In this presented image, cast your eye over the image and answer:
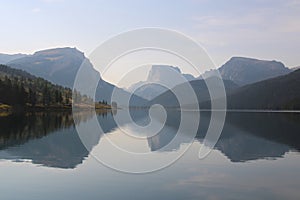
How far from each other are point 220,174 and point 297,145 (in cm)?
3026

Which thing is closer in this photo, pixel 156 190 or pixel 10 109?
pixel 156 190

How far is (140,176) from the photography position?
3409cm

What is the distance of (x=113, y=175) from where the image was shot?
33812mm

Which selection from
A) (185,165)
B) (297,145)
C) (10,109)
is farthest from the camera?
(10,109)

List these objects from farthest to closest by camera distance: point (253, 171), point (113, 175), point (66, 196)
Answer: point (253, 171) → point (113, 175) → point (66, 196)

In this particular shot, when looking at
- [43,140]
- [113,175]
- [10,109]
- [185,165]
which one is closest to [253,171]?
[185,165]

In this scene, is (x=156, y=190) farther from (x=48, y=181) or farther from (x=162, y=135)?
(x=162, y=135)

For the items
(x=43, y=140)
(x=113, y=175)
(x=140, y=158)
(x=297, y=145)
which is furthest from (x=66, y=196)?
(x=297, y=145)

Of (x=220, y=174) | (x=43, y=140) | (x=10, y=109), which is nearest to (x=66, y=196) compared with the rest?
(x=220, y=174)

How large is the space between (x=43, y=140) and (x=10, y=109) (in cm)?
12205

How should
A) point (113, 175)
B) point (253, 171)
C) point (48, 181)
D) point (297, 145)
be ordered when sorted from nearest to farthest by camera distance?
point (48, 181) → point (113, 175) → point (253, 171) → point (297, 145)

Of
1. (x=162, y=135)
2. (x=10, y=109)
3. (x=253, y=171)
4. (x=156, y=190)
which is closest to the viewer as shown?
(x=156, y=190)

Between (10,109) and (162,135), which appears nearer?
(162,135)

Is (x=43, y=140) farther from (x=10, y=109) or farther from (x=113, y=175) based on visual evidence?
(x=10, y=109)
